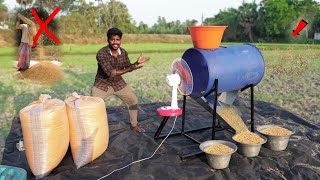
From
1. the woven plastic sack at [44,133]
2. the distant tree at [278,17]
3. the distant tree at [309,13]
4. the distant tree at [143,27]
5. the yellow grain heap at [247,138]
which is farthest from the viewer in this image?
the distant tree at [143,27]

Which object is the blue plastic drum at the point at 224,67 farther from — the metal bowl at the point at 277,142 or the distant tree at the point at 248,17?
the distant tree at the point at 248,17

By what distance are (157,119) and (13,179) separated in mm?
3210

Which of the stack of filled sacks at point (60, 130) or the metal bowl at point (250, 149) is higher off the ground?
the stack of filled sacks at point (60, 130)

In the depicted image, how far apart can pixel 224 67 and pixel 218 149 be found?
103 centimetres

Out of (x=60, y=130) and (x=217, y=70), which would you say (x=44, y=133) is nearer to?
(x=60, y=130)

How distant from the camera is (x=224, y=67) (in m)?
3.88

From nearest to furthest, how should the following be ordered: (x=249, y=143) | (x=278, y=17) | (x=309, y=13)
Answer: (x=249, y=143)
(x=309, y=13)
(x=278, y=17)

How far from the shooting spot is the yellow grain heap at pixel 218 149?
359 cm

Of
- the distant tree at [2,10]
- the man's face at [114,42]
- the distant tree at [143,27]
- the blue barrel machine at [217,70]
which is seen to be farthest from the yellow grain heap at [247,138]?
the distant tree at [143,27]

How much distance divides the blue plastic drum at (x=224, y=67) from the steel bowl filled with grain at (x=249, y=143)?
667 millimetres

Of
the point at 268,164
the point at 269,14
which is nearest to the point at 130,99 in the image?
the point at 268,164

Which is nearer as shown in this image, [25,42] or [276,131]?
[276,131]

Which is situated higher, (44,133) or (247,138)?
(44,133)

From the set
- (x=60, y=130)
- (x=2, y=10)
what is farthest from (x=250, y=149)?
(x=2, y=10)
